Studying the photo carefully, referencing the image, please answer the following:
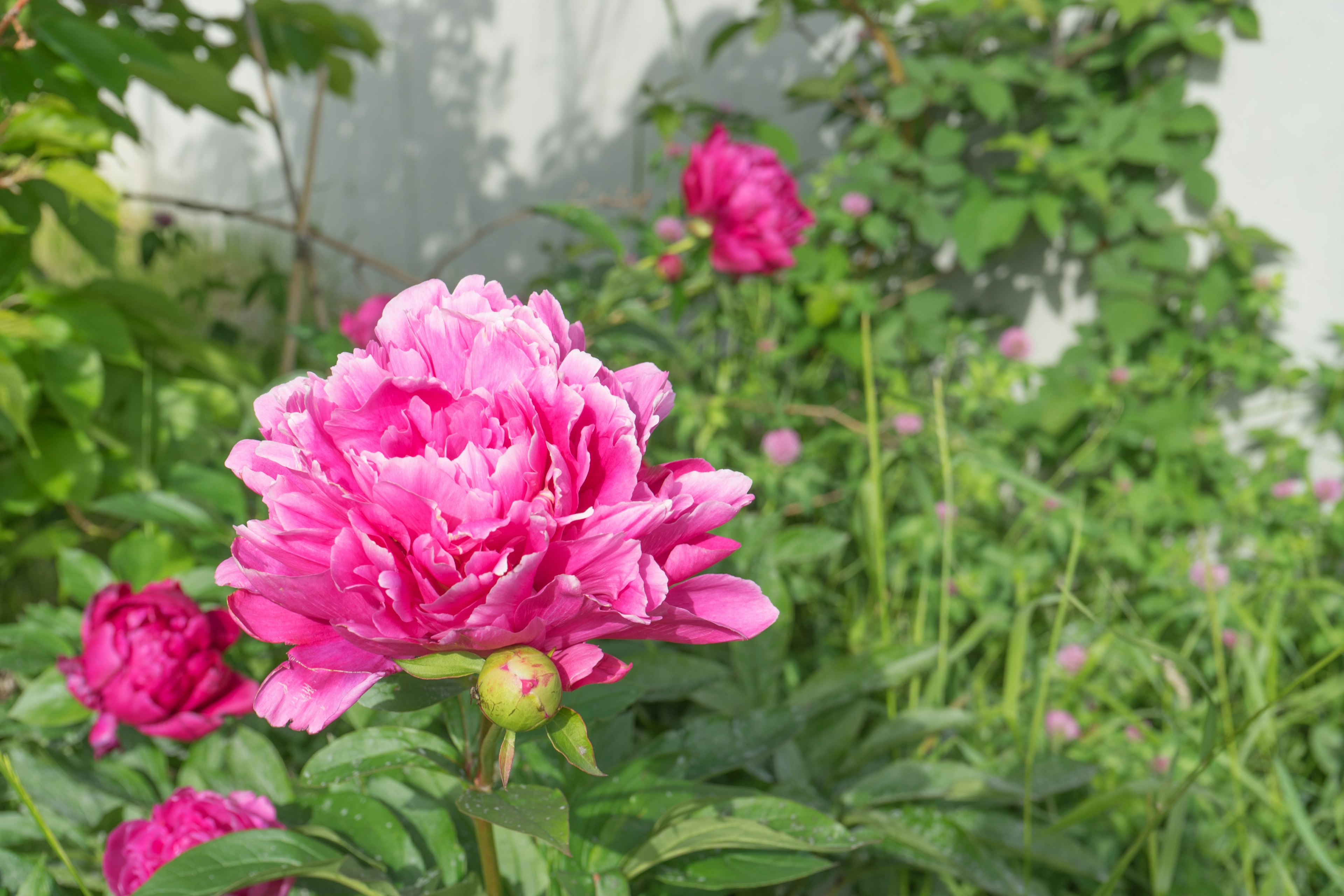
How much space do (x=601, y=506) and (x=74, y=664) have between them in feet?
2.10

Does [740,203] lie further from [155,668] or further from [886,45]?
[886,45]

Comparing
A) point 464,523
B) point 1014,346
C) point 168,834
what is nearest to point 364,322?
point 168,834

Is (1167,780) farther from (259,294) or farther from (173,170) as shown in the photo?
(173,170)

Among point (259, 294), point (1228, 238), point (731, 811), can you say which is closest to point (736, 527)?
point (731, 811)

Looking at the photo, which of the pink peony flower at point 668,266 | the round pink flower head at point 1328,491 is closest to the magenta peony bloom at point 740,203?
the pink peony flower at point 668,266

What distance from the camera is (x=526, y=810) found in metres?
0.39

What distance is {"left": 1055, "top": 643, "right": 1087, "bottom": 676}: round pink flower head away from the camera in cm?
127

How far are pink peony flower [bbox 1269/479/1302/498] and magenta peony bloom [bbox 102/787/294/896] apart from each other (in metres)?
1.70

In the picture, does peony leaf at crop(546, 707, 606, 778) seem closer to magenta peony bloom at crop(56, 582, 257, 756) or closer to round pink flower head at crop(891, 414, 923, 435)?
magenta peony bloom at crop(56, 582, 257, 756)

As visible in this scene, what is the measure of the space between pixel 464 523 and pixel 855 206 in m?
1.77

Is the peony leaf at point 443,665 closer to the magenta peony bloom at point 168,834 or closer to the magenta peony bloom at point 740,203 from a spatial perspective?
the magenta peony bloom at point 168,834

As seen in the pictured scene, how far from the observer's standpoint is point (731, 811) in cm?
57

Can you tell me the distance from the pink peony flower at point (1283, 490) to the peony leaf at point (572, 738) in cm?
166

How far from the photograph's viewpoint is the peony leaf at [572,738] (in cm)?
35
